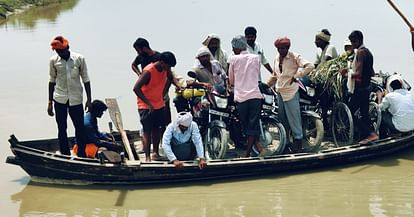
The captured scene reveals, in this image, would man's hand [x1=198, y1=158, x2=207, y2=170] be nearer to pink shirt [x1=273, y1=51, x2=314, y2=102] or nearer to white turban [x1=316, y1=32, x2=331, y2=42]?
pink shirt [x1=273, y1=51, x2=314, y2=102]

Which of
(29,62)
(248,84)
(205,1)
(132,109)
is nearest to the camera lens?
(248,84)

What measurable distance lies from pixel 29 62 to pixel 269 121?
1166 centimetres

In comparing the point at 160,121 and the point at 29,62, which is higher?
the point at 29,62

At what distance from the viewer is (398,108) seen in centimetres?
791

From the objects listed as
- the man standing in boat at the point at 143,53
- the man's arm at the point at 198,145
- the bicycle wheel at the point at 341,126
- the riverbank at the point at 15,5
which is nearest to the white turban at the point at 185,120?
the man's arm at the point at 198,145

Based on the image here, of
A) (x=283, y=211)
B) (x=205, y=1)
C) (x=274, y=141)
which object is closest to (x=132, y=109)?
(x=274, y=141)

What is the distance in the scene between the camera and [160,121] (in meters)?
7.62

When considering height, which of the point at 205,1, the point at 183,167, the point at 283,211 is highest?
the point at 205,1

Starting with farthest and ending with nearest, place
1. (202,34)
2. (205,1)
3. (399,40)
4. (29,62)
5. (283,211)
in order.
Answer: (205,1)
(202,34)
(399,40)
(29,62)
(283,211)

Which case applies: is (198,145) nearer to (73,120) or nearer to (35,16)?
(73,120)

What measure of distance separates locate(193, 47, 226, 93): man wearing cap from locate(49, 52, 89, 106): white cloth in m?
1.46

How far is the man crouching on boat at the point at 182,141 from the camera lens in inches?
278

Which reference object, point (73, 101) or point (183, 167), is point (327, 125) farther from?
point (73, 101)

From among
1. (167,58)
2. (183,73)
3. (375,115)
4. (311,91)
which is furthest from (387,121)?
(183,73)
